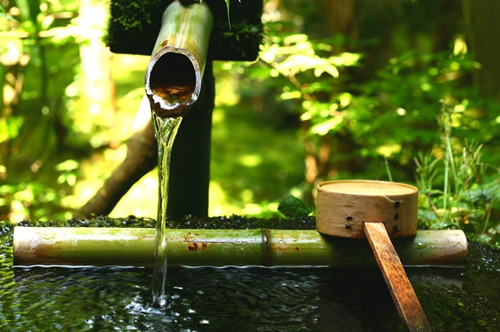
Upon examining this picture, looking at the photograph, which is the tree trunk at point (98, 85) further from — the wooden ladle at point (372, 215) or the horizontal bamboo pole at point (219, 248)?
the wooden ladle at point (372, 215)

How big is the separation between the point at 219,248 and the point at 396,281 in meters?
0.74

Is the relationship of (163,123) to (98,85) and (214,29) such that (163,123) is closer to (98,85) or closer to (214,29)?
(214,29)

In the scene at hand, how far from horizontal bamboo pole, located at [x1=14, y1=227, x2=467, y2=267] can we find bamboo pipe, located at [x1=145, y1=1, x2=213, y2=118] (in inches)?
21.6

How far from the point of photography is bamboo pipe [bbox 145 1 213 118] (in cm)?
175

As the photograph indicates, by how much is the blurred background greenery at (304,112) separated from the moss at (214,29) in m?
0.22

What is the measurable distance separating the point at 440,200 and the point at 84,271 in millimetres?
2369

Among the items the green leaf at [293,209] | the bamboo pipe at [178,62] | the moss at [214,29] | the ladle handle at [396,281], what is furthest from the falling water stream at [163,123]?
the green leaf at [293,209]

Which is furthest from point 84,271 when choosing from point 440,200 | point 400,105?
point 400,105

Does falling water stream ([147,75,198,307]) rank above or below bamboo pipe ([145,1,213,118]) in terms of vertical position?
below

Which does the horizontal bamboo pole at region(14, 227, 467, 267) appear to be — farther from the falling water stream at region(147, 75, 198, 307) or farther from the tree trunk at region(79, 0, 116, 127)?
the tree trunk at region(79, 0, 116, 127)

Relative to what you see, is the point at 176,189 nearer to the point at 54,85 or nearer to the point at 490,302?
the point at 490,302

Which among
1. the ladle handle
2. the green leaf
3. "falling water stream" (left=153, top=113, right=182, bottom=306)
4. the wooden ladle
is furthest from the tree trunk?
the ladle handle

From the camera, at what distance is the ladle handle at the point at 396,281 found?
1.46m

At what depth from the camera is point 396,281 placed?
162 centimetres
